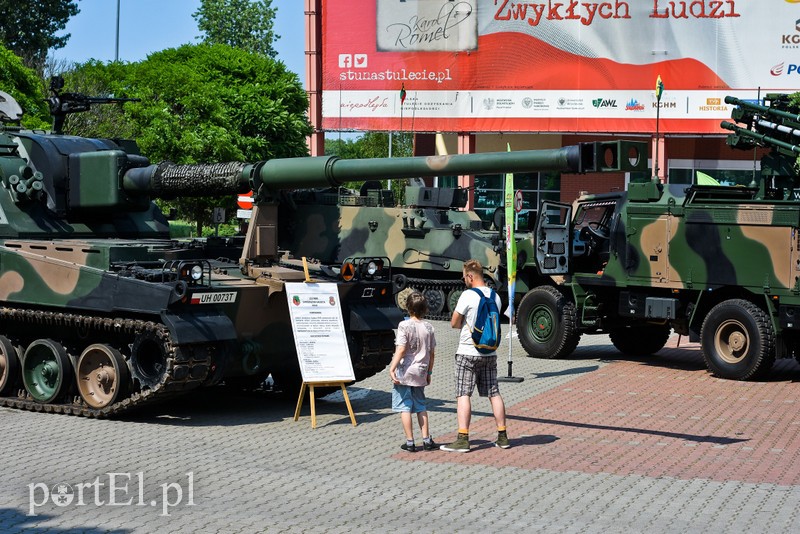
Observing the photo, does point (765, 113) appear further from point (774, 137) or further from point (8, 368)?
point (8, 368)

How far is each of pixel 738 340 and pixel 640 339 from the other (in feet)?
9.83

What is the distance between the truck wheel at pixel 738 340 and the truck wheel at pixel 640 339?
8.07 ft

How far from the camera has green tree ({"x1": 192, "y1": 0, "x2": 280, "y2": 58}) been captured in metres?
84.9

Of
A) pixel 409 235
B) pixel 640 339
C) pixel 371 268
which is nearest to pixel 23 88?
pixel 409 235

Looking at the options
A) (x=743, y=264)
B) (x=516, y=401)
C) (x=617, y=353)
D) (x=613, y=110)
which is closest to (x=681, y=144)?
(x=613, y=110)

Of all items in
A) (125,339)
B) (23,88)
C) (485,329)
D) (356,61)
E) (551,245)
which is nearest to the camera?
(485,329)

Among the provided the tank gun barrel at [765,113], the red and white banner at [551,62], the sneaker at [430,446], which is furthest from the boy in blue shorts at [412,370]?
the red and white banner at [551,62]

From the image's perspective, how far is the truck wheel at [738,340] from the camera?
16516 millimetres

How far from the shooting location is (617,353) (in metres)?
20.3

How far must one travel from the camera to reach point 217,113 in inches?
1494

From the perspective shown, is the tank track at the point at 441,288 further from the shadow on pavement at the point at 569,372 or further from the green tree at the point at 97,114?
the green tree at the point at 97,114

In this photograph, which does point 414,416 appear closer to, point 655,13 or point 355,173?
point 355,173

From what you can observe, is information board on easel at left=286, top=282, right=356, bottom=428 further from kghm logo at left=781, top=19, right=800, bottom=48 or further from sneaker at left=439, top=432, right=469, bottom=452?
kghm logo at left=781, top=19, right=800, bottom=48

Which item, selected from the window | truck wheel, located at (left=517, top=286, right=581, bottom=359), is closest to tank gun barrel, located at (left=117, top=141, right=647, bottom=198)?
truck wheel, located at (left=517, top=286, right=581, bottom=359)
